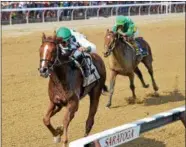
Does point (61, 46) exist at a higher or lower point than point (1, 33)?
higher

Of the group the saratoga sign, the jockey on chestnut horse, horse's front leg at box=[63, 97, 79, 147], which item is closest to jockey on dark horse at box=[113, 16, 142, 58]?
the jockey on chestnut horse

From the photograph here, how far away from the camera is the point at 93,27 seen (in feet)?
70.3

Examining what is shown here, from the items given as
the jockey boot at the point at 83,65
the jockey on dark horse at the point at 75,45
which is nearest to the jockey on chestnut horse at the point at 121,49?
the jockey on dark horse at the point at 75,45

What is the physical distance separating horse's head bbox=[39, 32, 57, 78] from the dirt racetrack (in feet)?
5.11

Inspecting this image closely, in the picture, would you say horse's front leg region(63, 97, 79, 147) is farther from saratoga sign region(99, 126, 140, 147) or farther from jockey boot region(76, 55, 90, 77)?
saratoga sign region(99, 126, 140, 147)

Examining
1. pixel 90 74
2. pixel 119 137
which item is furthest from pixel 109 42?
pixel 119 137

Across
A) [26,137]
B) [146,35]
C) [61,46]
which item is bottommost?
[146,35]

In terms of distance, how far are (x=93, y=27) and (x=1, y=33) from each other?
17.4 ft

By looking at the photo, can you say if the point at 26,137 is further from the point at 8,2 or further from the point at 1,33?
the point at 8,2

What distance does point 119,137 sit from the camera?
407 centimetres

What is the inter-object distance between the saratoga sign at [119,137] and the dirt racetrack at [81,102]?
96.8 inches

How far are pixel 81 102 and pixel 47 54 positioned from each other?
4139 millimetres

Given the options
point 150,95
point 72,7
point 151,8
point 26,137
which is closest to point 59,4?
point 72,7

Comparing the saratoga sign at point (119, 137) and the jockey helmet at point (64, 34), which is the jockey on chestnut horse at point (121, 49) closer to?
the jockey helmet at point (64, 34)
